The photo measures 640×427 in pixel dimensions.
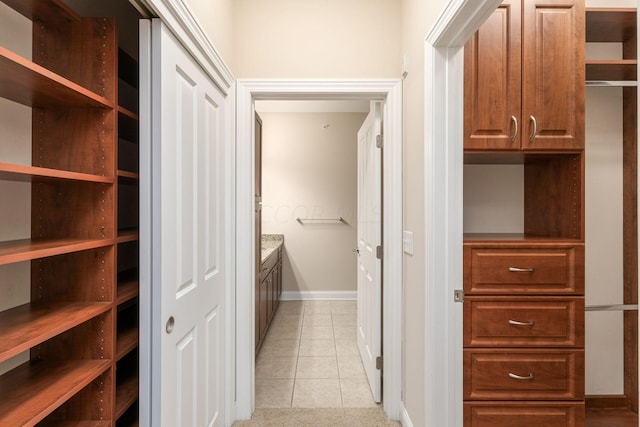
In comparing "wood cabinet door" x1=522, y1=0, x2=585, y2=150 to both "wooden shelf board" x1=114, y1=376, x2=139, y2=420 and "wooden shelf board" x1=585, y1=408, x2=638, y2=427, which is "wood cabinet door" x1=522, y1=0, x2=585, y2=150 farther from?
"wooden shelf board" x1=114, y1=376, x2=139, y2=420

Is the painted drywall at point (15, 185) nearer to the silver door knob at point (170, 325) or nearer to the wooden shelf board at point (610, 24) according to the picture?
the silver door knob at point (170, 325)

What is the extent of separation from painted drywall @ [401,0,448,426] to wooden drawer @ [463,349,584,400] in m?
0.23

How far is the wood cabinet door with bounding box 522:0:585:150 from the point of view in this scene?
1634 millimetres

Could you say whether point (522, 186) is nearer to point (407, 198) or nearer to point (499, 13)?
point (407, 198)

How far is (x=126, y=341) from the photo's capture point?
4.08ft

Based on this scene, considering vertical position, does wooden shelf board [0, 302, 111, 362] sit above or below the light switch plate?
below

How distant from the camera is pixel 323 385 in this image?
2520mm

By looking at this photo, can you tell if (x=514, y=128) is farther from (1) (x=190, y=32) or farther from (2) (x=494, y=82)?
(1) (x=190, y=32)

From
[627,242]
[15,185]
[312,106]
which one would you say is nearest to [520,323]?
[627,242]

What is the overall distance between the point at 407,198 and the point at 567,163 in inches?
31.3

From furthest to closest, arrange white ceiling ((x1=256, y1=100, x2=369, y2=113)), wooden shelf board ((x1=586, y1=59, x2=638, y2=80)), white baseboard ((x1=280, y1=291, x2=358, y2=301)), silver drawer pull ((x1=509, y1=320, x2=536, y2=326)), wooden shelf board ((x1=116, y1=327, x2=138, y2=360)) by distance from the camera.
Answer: white baseboard ((x1=280, y1=291, x2=358, y2=301)) < white ceiling ((x1=256, y1=100, x2=369, y2=113)) < wooden shelf board ((x1=586, y1=59, x2=638, y2=80)) < silver drawer pull ((x1=509, y1=320, x2=536, y2=326)) < wooden shelf board ((x1=116, y1=327, x2=138, y2=360))

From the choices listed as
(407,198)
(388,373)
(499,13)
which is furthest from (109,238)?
(499,13)

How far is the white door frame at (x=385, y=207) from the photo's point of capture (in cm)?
204

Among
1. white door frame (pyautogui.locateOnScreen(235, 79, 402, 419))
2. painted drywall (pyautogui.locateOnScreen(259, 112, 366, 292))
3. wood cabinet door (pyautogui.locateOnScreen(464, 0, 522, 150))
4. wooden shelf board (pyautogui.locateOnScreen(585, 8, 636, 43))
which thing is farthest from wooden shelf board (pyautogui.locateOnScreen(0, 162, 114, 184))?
painted drywall (pyautogui.locateOnScreen(259, 112, 366, 292))
